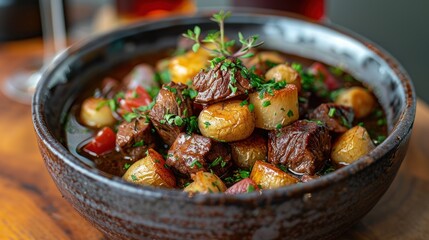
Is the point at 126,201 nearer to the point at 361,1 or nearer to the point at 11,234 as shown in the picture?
the point at 11,234

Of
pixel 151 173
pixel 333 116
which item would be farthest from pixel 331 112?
pixel 151 173

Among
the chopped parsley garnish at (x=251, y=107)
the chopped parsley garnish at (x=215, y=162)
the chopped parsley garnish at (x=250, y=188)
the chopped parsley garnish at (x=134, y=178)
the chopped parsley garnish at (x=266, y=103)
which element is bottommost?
the chopped parsley garnish at (x=134, y=178)

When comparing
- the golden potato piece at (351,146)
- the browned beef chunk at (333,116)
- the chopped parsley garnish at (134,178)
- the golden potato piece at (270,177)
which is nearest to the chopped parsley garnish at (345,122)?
the browned beef chunk at (333,116)

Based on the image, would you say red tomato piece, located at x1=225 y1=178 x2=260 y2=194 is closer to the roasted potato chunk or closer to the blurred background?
the roasted potato chunk

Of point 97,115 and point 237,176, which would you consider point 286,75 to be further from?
point 97,115

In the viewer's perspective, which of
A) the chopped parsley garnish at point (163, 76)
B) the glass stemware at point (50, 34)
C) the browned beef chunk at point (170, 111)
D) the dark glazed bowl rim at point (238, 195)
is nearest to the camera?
the dark glazed bowl rim at point (238, 195)

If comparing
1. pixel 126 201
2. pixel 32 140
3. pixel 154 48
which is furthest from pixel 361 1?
pixel 126 201

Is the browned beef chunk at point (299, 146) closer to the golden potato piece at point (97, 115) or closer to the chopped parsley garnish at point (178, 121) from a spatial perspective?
the chopped parsley garnish at point (178, 121)
